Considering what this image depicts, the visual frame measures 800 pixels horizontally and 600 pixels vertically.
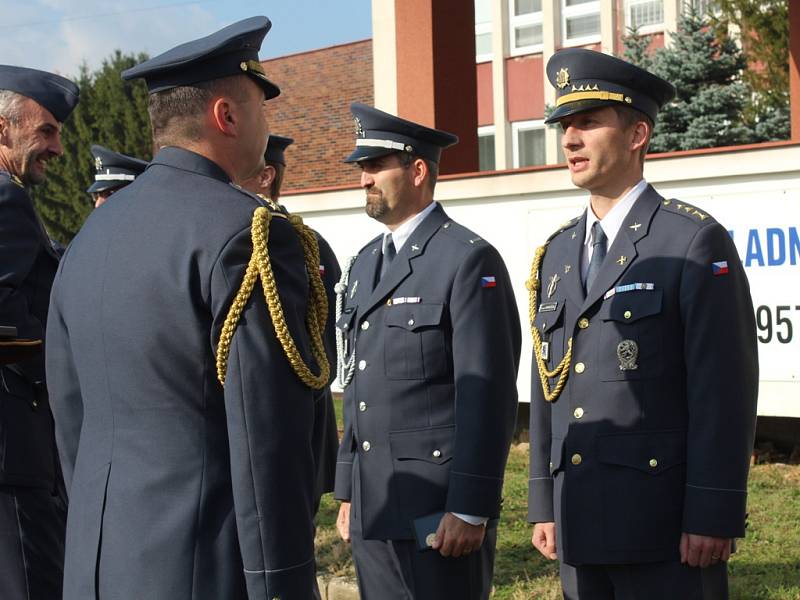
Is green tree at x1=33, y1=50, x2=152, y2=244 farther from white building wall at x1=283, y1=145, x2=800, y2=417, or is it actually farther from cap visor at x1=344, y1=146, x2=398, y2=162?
cap visor at x1=344, y1=146, x2=398, y2=162

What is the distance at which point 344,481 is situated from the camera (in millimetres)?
4355

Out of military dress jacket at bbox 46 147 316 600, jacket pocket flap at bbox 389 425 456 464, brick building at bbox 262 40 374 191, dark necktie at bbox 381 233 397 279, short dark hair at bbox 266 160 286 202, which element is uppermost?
brick building at bbox 262 40 374 191

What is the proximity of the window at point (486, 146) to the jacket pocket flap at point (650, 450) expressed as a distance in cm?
2518

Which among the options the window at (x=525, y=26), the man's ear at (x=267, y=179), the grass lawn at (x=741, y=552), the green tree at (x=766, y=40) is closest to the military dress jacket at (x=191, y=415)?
the man's ear at (x=267, y=179)

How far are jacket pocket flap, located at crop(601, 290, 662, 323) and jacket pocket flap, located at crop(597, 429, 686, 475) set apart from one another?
1.13ft

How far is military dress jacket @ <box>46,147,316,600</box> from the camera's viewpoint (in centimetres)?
243

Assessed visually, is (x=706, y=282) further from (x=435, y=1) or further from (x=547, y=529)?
(x=435, y=1)

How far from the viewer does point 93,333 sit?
2.63 metres

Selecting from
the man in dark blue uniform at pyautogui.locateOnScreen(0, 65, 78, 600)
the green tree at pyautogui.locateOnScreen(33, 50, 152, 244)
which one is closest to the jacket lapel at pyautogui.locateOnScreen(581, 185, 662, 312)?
the man in dark blue uniform at pyautogui.locateOnScreen(0, 65, 78, 600)

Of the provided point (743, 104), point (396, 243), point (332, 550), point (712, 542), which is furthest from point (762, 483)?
point (743, 104)

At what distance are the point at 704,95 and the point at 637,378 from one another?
13.1m

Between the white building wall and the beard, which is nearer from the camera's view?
the beard

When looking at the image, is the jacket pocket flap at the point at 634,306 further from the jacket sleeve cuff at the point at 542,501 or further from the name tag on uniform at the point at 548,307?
the jacket sleeve cuff at the point at 542,501

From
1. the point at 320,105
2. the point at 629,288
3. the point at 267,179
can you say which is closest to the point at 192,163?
the point at 629,288
